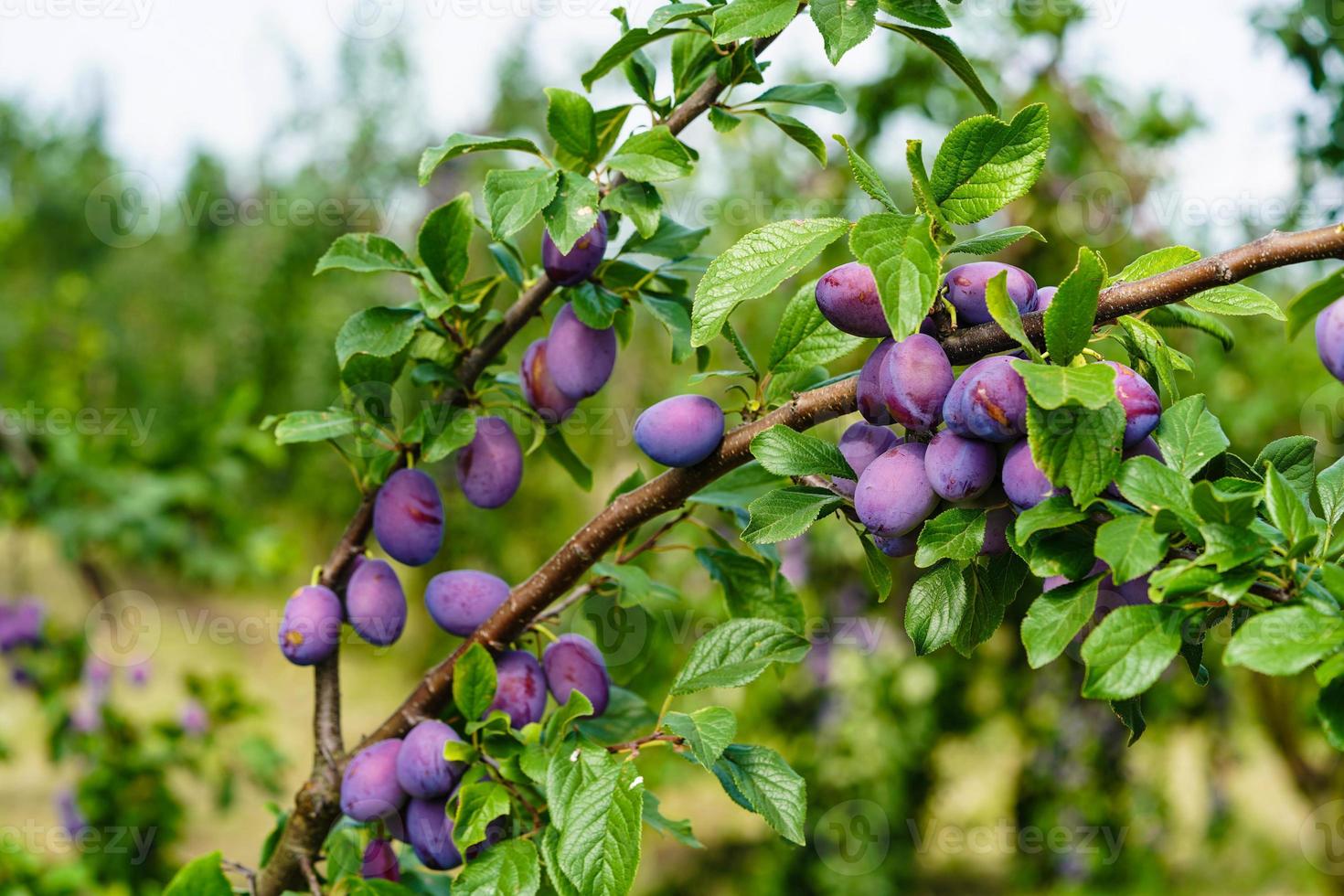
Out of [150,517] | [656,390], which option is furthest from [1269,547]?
[656,390]

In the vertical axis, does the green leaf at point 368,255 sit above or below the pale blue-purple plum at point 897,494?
above

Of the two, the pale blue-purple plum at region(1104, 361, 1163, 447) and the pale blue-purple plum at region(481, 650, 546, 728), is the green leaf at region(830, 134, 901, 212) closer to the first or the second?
the pale blue-purple plum at region(1104, 361, 1163, 447)

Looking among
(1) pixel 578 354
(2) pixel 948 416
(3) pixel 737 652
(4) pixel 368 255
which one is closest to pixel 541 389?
(1) pixel 578 354

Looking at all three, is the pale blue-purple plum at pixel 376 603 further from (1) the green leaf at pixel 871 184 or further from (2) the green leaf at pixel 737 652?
(1) the green leaf at pixel 871 184

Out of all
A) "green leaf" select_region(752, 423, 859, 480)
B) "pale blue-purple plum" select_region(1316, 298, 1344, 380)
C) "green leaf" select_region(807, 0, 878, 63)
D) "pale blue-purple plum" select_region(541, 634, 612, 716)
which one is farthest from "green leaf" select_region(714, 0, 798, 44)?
"pale blue-purple plum" select_region(541, 634, 612, 716)

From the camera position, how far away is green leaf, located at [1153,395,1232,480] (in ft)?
1.73

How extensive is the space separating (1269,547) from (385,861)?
0.63 metres

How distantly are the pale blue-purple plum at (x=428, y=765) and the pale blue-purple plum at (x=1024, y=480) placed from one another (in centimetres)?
40

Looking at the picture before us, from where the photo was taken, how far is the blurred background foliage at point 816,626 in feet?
6.01

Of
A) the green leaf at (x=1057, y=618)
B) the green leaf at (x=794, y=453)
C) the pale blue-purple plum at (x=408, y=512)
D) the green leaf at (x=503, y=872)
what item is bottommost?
the green leaf at (x=503, y=872)

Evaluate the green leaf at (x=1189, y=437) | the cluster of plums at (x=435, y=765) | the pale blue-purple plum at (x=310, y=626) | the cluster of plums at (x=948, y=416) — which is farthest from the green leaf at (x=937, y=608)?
the pale blue-purple plum at (x=310, y=626)

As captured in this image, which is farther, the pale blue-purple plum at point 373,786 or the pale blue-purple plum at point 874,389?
the pale blue-purple plum at point 373,786

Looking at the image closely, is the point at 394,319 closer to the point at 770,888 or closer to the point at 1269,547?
the point at 1269,547

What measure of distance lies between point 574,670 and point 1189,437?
45 centimetres
